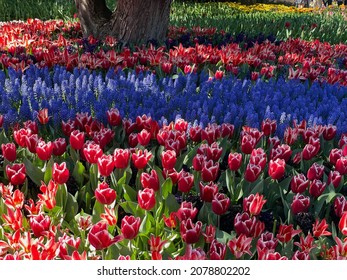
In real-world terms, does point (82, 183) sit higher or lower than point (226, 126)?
lower

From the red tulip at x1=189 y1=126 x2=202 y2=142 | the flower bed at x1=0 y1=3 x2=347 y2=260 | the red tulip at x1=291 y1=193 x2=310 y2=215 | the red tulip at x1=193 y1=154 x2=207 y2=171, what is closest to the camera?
the flower bed at x1=0 y1=3 x2=347 y2=260

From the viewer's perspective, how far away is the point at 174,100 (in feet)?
11.6

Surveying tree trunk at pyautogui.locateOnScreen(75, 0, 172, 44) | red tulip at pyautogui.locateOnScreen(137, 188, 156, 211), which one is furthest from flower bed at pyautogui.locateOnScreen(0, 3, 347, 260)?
tree trunk at pyautogui.locateOnScreen(75, 0, 172, 44)

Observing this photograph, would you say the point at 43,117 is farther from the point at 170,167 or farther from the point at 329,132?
the point at 329,132

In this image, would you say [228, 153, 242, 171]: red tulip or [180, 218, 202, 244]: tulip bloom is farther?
[228, 153, 242, 171]: red tulip

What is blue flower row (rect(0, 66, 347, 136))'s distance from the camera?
10.6 ft

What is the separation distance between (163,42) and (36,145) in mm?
4384

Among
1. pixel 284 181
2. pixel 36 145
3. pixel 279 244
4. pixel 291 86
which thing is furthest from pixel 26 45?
pixel 279 244

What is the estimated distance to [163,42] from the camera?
22.0ft

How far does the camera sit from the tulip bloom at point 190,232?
6.04 ft

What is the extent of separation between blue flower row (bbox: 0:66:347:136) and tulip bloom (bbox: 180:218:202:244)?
1244mm

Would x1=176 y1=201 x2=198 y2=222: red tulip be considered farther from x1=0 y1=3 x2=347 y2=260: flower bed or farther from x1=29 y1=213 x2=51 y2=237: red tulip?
x1=29 y1=213 x2=51 y2=237: red tulip

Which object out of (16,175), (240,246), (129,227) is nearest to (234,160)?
(240,246)
